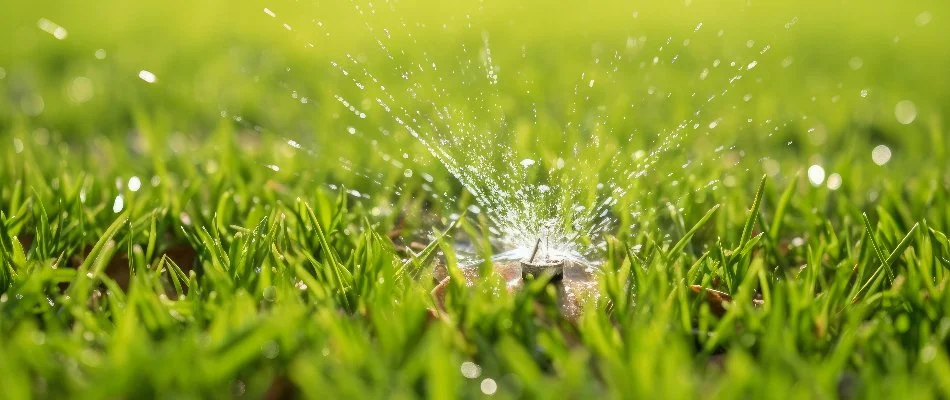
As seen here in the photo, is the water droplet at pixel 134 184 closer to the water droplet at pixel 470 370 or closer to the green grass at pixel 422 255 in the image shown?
the green grass at pixel 422 255

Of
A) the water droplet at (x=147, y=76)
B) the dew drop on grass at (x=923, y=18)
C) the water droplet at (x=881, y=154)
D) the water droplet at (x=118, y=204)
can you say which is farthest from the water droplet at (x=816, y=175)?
the dew drop on grass at (x=923, y=18)

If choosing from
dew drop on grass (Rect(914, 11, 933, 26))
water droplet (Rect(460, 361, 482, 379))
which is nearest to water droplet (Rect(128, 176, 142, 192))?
water droplet (Rect(460, 361, 482, 379))

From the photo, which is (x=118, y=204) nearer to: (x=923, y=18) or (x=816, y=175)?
(x=816, y=175)

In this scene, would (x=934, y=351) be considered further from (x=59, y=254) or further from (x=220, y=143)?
(x=220, y=143)

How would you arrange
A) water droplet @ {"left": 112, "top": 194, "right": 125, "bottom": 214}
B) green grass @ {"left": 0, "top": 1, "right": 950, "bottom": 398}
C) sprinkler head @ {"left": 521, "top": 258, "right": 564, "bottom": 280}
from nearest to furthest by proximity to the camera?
green grass @ {"left": 0, "top": 1, "right": 950, "bottom": 398} < sprinkler head @ {"left": 521, "top": 258, "right": 564, "bottom": 280} < water droplet @ {"left": 112, "top": 194, "right": 125, "bottom": 214}

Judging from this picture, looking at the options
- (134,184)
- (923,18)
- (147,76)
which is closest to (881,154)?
(134,184)

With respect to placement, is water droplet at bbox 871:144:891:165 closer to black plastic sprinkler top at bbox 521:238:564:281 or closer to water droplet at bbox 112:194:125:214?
black plastic sprinkler top at bbox 521:238:564:281
